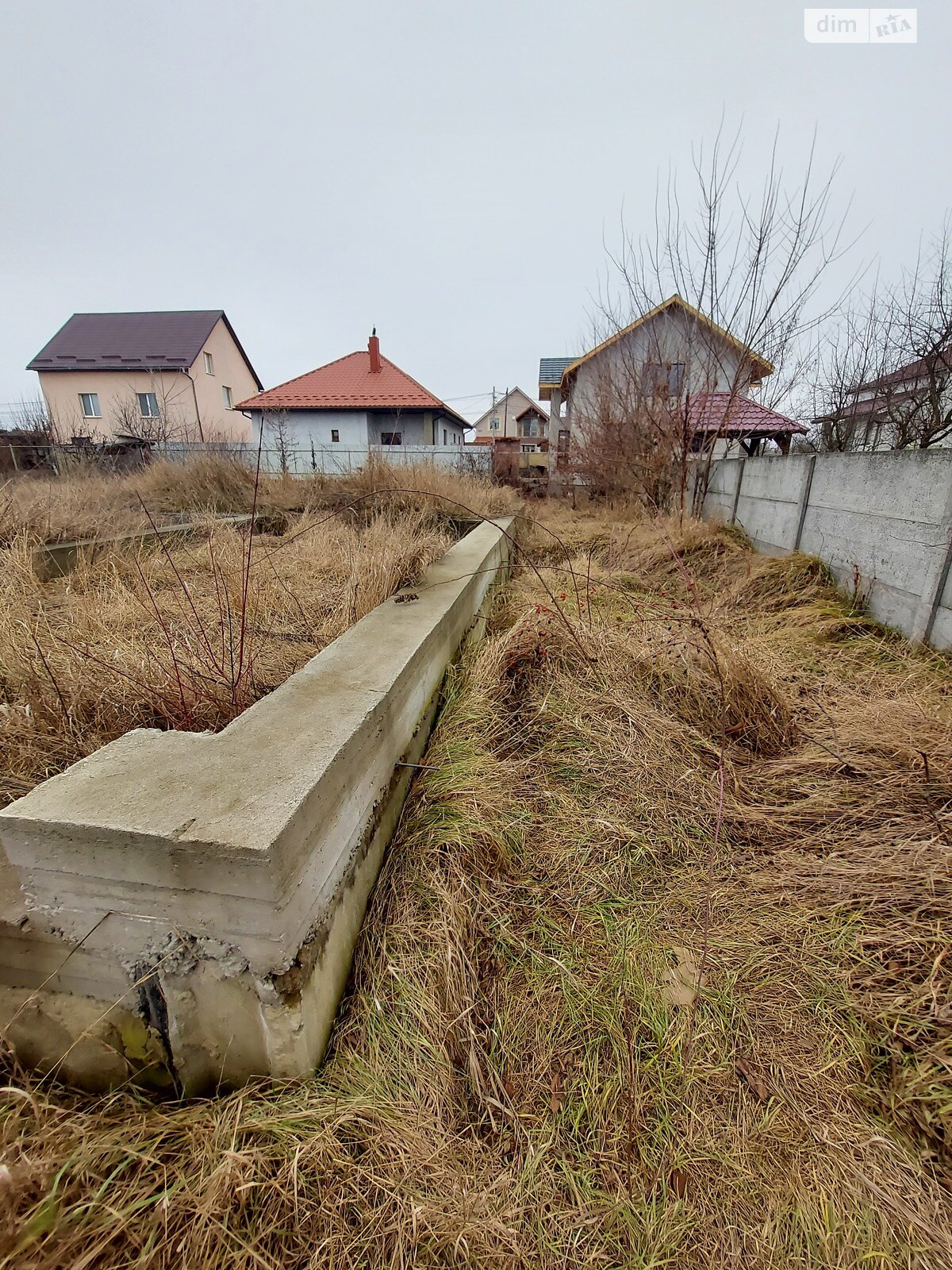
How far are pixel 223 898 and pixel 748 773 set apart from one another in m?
1.86

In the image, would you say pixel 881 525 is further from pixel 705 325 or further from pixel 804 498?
pixel 705 325

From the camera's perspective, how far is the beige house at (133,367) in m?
20.5

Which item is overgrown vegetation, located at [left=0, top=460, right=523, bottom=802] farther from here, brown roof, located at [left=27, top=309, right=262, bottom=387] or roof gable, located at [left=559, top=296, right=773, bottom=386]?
brown roof, located at [left=27, top=309, right=262, bottom=387]

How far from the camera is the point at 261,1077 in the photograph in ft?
3.36

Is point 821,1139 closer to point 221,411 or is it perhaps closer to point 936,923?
point 936,923

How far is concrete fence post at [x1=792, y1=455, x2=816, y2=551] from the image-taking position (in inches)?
170

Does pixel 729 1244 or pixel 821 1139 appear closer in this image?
pixel 729 1244

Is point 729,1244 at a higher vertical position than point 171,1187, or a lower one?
lower

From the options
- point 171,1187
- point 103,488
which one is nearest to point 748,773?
point 171,1187

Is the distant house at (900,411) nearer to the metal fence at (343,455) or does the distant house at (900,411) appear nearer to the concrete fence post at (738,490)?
the concrete fence post at (738,490)

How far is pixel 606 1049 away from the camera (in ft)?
3.90

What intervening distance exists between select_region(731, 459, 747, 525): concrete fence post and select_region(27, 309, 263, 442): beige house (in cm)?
2016

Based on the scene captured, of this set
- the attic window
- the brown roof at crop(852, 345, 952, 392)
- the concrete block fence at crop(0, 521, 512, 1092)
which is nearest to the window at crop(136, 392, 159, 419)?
the attic window

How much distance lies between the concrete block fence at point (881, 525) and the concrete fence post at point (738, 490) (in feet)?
2.67
